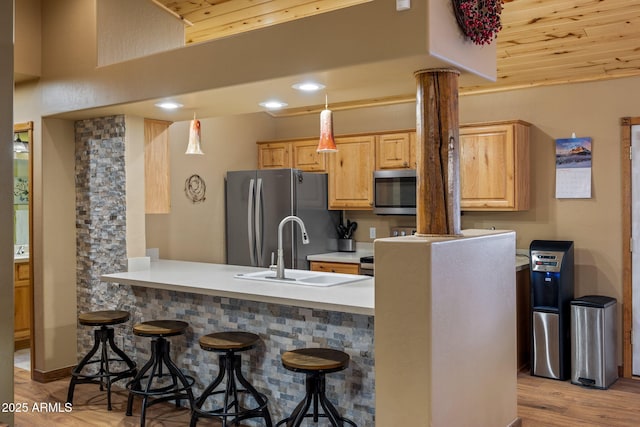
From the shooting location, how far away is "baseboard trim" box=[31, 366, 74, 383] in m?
4.44

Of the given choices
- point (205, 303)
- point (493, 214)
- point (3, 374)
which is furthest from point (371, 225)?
point (3, 374)

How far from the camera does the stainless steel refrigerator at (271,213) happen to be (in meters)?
5.50

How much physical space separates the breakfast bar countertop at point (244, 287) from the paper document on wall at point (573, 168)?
2126 millimetres

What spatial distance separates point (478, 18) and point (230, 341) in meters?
2.13

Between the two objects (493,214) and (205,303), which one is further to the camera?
(493,214)

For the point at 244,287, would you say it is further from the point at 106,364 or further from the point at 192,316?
the point at 106,364

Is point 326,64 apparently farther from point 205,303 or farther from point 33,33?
point 33,33

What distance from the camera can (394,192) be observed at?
17.8 feet

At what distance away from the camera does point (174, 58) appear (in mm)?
3576

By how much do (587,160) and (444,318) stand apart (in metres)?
2.84

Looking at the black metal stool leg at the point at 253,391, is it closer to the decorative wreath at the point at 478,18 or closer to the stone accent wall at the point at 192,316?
the stone accent wall at the point at 192,316

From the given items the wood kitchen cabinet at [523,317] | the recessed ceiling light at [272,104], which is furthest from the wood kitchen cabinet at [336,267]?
the recessed ceiling light at [272,104]

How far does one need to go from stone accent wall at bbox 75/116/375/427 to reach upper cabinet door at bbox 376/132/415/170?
95.8 inches

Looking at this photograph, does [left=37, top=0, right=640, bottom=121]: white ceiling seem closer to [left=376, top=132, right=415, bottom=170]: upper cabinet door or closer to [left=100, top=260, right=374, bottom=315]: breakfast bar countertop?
[left=376, top=132, right=415, bottom=170]: upper cabinet door
